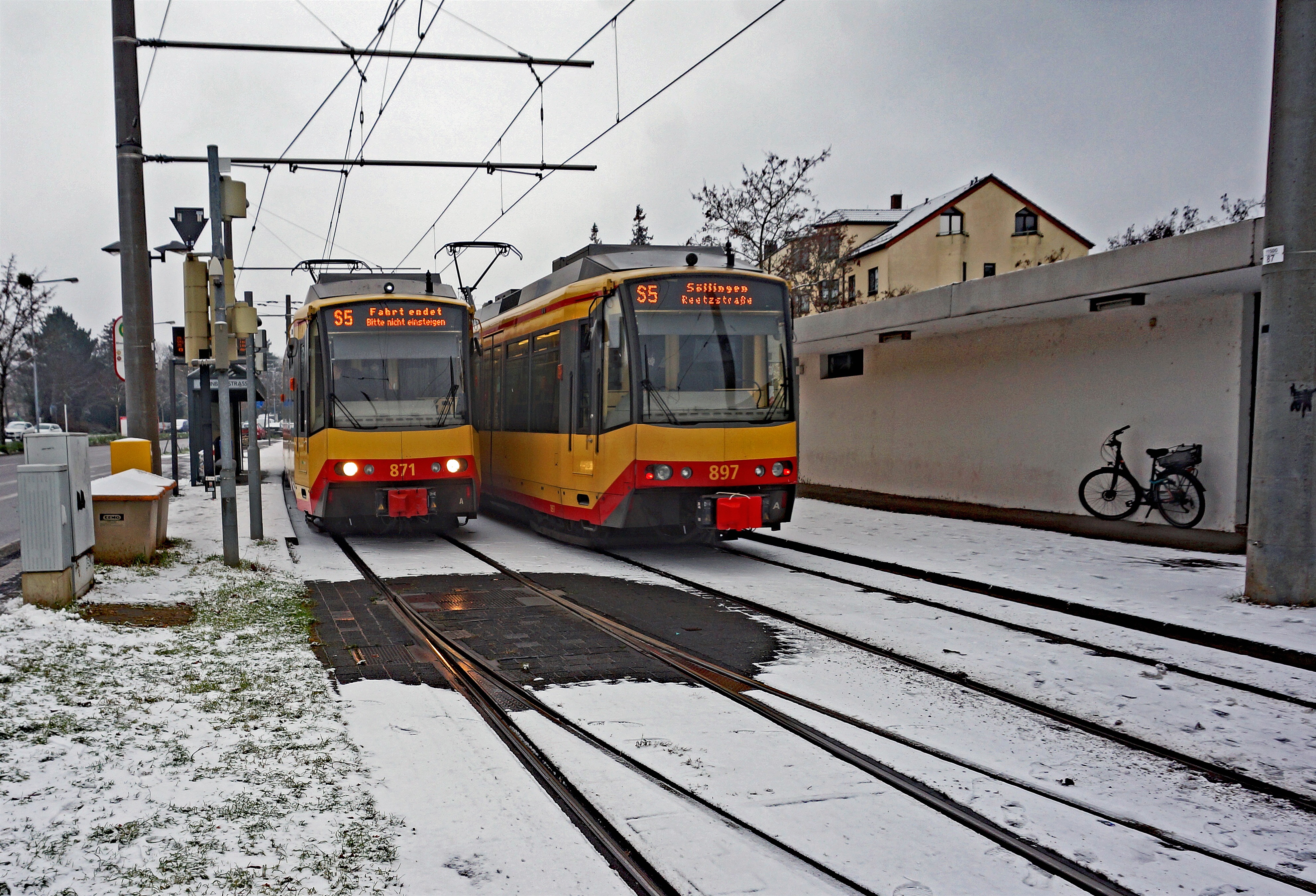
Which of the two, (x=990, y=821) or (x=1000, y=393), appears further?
(x=1000, y=393)

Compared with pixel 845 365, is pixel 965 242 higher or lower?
higher

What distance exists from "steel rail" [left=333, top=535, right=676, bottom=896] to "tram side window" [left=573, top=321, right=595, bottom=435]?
4.72 meters

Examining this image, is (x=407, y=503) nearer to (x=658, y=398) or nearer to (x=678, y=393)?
(x=658, y=398)

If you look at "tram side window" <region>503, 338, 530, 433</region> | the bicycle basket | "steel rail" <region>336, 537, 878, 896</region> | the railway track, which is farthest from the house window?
the railway track

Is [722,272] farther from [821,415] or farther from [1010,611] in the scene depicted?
[821,415]

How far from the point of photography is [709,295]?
35.6ft

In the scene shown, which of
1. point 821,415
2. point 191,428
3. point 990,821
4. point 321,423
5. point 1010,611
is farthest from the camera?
point 191,428

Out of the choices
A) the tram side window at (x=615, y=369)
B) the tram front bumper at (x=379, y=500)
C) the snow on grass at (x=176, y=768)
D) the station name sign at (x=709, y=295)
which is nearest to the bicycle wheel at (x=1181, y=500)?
the station name sign at (x=709, y=295)

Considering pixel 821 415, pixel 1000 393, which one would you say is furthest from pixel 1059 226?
pixel 1000 393

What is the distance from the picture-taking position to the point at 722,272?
35.9ft

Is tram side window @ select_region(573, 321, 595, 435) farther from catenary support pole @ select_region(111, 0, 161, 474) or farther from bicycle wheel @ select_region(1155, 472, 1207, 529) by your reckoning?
bicycle wheel @ select_region(1155, 472, 1207, 529)

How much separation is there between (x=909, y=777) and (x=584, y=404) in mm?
7544

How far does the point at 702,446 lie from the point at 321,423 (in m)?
5.13

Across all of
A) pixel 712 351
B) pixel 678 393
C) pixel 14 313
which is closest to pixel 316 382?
pixel 678 393
